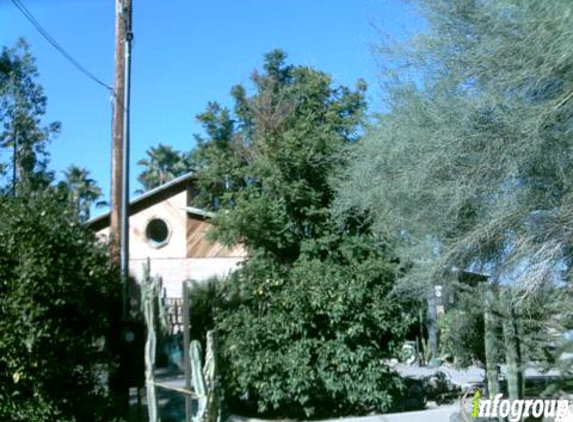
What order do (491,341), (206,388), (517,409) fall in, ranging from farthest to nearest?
(491,341), (517,409), (206,388)

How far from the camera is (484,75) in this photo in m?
7.54

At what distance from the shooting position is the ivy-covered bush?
7.60 meters

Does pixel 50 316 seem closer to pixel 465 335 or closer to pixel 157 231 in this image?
pixel 465 335

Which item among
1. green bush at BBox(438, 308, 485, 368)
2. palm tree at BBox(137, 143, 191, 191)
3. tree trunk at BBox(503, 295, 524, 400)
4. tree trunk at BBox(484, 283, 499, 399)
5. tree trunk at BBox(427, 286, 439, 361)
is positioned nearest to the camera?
tree trunk at BBox(503, 295, 524, 400)

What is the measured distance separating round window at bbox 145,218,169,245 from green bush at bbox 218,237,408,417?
12087 mm

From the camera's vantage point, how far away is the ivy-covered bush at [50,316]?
7598mm

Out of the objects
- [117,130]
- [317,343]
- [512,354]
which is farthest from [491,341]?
[117,130]

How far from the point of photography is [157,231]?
22453mm

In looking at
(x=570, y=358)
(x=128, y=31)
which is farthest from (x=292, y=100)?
(x=570, y=358)

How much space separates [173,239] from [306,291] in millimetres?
12457

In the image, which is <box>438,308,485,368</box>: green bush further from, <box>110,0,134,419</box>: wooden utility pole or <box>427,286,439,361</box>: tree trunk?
<box>110,0,134,419</box>: wooden utility pole


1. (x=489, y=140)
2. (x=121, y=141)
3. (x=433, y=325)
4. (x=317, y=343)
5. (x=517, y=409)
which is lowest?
(x=517, y=409)

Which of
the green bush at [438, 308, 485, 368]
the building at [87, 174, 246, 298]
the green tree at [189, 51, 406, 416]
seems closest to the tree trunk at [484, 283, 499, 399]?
the green bush at [438, 308, 485, 368]

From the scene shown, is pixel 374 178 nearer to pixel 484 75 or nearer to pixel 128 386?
pixel 484 75
